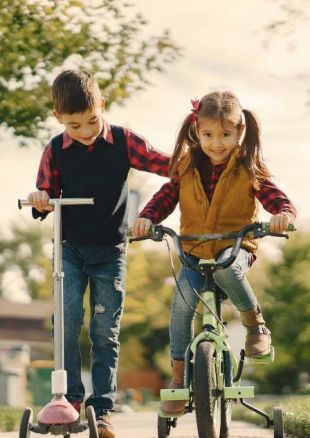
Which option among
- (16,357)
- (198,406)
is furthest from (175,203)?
(16,357)

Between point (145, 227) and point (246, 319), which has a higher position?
point (145, 227)

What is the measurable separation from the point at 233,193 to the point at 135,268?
64.8 feet

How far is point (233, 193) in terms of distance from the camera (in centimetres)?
564

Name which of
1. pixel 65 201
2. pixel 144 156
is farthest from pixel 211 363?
pixel 144 156

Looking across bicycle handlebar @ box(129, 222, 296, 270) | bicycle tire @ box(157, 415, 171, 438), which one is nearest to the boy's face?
bicycle handlebar @ box(129, 222, 296, 270)

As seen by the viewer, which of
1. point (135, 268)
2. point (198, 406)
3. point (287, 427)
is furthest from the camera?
point (135, 268)

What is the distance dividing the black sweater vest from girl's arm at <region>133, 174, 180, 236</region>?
0.98 ft

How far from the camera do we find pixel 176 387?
576 cm

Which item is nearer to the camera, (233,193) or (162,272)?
(233,193)

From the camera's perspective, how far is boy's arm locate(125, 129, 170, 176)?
597 centimetres

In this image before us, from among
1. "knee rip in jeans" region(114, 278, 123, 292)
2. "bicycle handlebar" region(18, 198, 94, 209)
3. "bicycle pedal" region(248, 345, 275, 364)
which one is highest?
"bicycle handlebar" region(18, 198, 94, 209)

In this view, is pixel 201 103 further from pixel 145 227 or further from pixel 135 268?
pixel 135 268

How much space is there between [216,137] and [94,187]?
82cm

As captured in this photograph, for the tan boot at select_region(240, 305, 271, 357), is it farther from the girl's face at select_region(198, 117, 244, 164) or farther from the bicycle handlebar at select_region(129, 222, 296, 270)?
the girl's face at select_region(198, 117, 244, 164)
